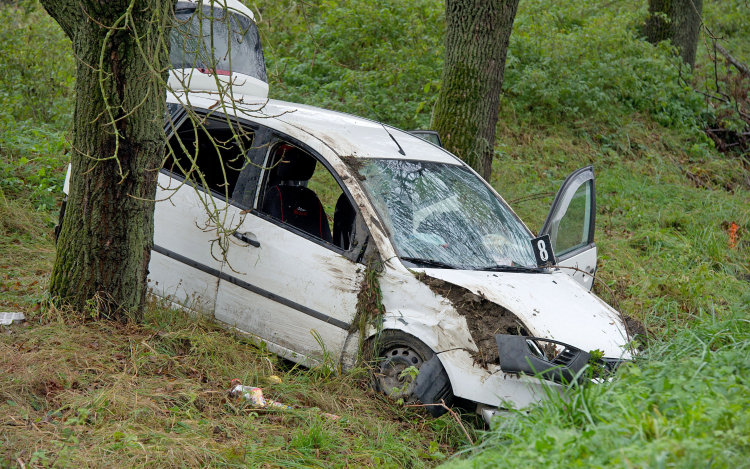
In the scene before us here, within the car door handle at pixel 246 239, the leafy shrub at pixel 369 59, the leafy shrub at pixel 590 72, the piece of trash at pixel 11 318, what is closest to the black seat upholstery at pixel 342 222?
the car door handle at pixel 246 239

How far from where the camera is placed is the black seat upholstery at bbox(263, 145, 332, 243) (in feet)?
14.9

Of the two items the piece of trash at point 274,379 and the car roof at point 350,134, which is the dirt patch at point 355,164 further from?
the piece of trash at point 274,379

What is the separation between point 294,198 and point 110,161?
4.44 ft

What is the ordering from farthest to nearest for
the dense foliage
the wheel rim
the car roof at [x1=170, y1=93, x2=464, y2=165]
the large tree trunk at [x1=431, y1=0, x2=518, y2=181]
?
the dense foliage
the large tree trunk at [x1=431, y1=0, x2=518, y2=181]
the car roof at [x1=170, y1=93, x2=464, y2=165]
the wheel rim

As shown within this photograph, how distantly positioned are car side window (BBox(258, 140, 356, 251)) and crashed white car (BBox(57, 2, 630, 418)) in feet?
0.05

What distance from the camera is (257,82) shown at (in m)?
6.57

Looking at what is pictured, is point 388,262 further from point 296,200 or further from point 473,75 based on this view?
point 473,75

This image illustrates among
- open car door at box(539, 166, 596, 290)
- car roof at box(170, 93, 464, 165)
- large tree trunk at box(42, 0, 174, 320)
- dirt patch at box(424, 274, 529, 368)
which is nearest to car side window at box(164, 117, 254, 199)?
car roof at box(170, 93, 464, 165)

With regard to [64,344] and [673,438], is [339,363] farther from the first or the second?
[673,438]

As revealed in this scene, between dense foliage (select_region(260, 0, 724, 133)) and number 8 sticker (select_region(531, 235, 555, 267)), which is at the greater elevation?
dense foliage (select_region(260, 0, 724, 133))

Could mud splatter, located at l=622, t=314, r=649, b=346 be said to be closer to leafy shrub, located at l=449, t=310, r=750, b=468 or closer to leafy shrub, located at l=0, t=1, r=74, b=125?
leafy shrub, located at l=449, t=310, r=750, b=468

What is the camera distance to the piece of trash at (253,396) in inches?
140

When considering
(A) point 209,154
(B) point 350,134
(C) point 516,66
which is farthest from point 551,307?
(C) point 516,66

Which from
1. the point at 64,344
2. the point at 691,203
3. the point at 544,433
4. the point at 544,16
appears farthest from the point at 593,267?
the point at 544,16
